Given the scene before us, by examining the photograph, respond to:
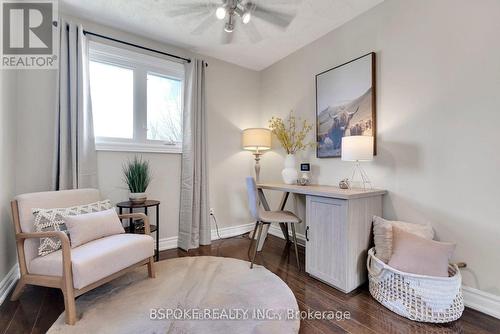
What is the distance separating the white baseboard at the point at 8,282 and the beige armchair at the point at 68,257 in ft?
0.34

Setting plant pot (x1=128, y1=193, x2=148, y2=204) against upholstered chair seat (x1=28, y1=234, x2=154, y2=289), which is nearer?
upholstered chair seat (x1=28, y1=234, x2=154, y2=289)

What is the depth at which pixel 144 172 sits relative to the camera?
2.50 m

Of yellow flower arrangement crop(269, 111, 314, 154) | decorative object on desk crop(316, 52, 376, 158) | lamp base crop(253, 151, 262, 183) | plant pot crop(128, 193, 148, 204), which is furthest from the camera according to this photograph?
lamp base crop(253, 151, 262, 183)

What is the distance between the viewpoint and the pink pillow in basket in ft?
5.11

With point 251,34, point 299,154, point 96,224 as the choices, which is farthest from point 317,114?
point 96,224

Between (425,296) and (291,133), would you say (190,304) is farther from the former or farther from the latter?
(291,133)

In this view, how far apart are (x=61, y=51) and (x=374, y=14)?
9.79 ft

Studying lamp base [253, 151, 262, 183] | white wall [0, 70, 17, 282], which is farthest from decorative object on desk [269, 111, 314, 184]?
white wall [0, 70, 17, 282]

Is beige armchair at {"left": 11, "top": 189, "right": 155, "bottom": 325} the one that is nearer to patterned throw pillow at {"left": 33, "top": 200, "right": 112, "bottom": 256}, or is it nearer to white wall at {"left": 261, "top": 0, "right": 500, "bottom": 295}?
patterned throw pillow at {"left": 33, "top": 200, "right": 112, "bottom": 256}

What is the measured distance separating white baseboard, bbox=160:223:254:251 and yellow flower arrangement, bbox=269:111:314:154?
51.8 inches

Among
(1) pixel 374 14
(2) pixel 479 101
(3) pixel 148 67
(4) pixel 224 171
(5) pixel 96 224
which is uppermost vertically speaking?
(1) pixel 374 14

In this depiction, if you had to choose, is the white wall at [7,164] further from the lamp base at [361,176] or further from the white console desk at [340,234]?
the lamp base at [361,176]

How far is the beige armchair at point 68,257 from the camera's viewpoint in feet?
4.80

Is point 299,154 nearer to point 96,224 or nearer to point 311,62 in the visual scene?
point 311,62
